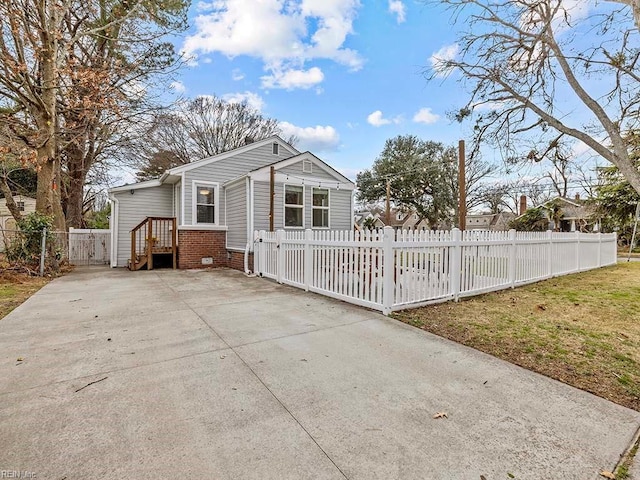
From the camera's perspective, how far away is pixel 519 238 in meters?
7.13

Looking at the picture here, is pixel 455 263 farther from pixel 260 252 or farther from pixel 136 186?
pixel 136 186

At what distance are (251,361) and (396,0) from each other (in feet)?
31.4

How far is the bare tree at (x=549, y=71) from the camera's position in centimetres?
717

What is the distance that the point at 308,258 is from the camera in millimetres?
6535

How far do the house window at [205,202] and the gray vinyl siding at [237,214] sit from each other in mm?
502

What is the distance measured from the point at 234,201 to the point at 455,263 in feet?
25.4

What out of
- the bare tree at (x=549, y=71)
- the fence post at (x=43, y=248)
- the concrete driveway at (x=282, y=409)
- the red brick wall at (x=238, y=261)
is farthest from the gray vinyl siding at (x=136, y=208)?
the bare tree at (x=549, y=71)

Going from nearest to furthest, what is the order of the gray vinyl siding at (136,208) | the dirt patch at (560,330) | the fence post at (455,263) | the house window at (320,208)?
the dirt patch at (560,330) < the fence post at (455,263) < the house window at (320,208) < the gray vinyl siding at (136,208)

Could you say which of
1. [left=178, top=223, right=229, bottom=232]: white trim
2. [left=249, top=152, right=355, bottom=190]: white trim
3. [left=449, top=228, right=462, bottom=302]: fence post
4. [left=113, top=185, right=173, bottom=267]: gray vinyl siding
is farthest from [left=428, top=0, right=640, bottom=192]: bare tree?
[left=113, top=185, right=173, bottom=267]: gray vinyl siding

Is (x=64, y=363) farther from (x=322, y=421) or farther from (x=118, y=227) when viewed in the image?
(x=118, y=227)

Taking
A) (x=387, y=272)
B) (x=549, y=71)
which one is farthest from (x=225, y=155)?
(x=549, y=71)

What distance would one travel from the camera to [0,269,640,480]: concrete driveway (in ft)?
5.64

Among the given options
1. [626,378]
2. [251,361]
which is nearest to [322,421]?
[251,361]

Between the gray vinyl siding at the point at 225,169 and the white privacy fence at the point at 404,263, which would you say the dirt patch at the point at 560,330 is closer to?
the white privacy fence at the point at 404,263
